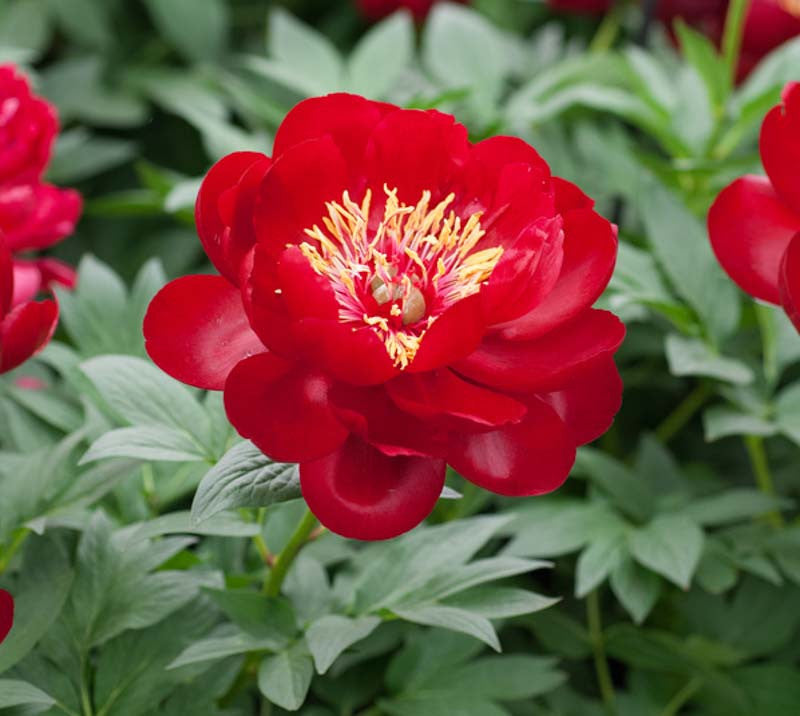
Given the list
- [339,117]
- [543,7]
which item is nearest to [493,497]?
[339,117]

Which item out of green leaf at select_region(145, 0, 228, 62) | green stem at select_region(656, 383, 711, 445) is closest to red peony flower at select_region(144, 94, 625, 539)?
green stem at select_region(656, 383, 711, 445)

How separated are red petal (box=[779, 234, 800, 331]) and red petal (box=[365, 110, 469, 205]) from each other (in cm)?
17

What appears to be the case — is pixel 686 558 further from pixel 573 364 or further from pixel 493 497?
pixel 573 364

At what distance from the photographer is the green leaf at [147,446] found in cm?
55

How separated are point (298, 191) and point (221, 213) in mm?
40

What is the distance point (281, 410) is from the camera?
1.61ft

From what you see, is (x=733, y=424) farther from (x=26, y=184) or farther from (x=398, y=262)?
(x=26, y=184)

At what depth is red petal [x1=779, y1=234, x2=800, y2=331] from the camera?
0.57 m

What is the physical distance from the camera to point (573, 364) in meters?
0.50

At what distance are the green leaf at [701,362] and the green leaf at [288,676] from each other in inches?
12.1

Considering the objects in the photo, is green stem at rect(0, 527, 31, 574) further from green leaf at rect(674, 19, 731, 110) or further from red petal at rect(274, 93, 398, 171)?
green leaf at rect(674, 19, 731, 110)

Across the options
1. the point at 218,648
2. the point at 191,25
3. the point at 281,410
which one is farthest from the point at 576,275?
the point at 191,25

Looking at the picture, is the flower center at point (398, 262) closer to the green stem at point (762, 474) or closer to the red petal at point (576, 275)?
the red petal at point (576, 275)

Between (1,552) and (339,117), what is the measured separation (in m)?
0.29
